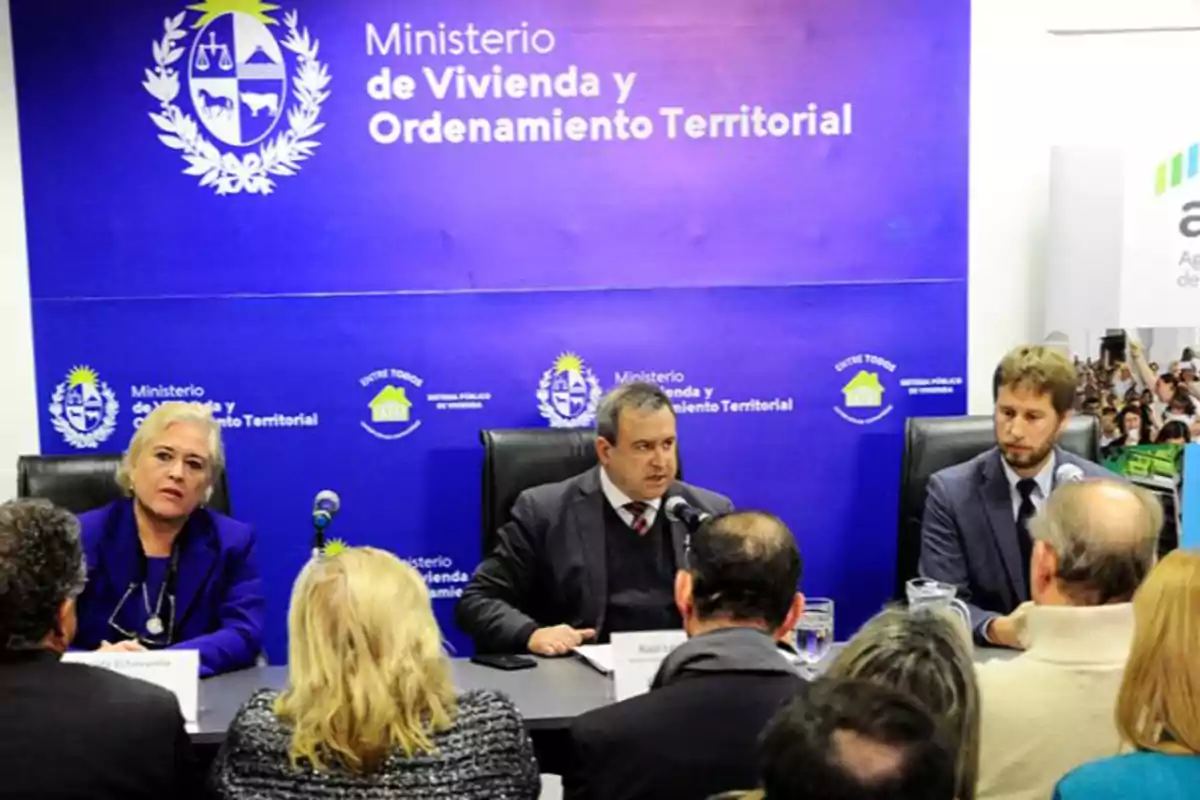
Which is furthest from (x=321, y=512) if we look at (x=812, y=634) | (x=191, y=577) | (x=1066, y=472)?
(x=1066, y=472)

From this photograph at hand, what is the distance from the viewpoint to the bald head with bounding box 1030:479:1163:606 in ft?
6.18

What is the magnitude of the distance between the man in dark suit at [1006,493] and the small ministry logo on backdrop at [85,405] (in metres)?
2.54

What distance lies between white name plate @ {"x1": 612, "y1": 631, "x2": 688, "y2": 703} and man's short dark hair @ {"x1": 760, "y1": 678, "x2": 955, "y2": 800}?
3.81ft

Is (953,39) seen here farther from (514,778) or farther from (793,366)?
(514,778)

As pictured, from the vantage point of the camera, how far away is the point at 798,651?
2.42 meters

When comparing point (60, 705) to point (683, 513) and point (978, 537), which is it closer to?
point (683, 513)

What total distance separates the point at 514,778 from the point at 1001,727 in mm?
715

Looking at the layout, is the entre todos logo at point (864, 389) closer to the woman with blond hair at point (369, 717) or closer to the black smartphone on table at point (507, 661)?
the black smartphone on table at point (507, 661)

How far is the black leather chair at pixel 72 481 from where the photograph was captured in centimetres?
320

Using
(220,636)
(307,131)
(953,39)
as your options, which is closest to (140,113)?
(307,131)

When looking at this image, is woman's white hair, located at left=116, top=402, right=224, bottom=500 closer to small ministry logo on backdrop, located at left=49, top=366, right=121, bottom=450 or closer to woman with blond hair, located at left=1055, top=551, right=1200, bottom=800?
small ministry logo on backdrop, located at left=49, top=366, right=121, bottom=450

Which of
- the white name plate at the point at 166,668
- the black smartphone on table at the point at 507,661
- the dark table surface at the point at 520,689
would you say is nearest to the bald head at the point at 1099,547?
the dark table surface at the point at 520,689

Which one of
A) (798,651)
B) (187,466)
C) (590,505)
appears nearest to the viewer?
(798,651)

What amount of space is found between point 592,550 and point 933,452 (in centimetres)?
112
